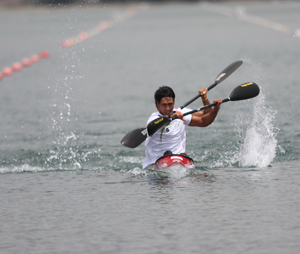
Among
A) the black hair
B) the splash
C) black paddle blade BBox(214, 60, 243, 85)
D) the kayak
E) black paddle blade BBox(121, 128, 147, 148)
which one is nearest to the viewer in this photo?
the black hair

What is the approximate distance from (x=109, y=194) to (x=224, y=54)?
69.6ft

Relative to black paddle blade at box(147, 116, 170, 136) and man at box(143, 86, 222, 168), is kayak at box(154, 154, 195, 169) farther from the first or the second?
black paddle blade at box(147, 116, 170, 136)

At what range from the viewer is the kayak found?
8.61 m

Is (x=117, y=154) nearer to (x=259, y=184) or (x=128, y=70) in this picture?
(x=259, y=184)

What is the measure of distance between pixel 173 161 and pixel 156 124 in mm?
524

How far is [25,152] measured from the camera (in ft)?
36.5

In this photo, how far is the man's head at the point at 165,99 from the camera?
335 inches

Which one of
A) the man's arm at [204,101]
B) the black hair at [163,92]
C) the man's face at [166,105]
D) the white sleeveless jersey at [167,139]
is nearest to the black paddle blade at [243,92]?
the man's arm at [204,101]

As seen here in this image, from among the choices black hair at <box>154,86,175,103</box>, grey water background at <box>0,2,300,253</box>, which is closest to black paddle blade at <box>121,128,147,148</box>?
Result: grey water background at <box>0,2,300,253</box>

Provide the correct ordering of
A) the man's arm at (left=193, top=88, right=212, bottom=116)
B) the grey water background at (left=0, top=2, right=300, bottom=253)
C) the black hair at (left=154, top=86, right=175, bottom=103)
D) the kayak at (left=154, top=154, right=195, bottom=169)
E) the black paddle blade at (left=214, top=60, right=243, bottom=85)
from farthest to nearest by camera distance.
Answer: the black paddle blade at (left=214, top=60, right=243, bottom=85), the man's arm at (left=193, top=88, right=212, bottom=116), the kayak at (left=154, top=154, right=195, bottom=169), the black hair at (left=154, top=86, right=175, bottom=103), the grey water background at (left=0, top=2, right=300, bottom=253)

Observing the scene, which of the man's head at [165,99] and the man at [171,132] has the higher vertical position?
the man's head at [165,99]

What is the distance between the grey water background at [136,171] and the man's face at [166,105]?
0.79m

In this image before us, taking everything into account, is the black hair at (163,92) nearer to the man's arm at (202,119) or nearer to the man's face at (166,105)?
the man's face at (166,105)

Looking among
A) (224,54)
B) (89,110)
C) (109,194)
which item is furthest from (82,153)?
(224,54)
